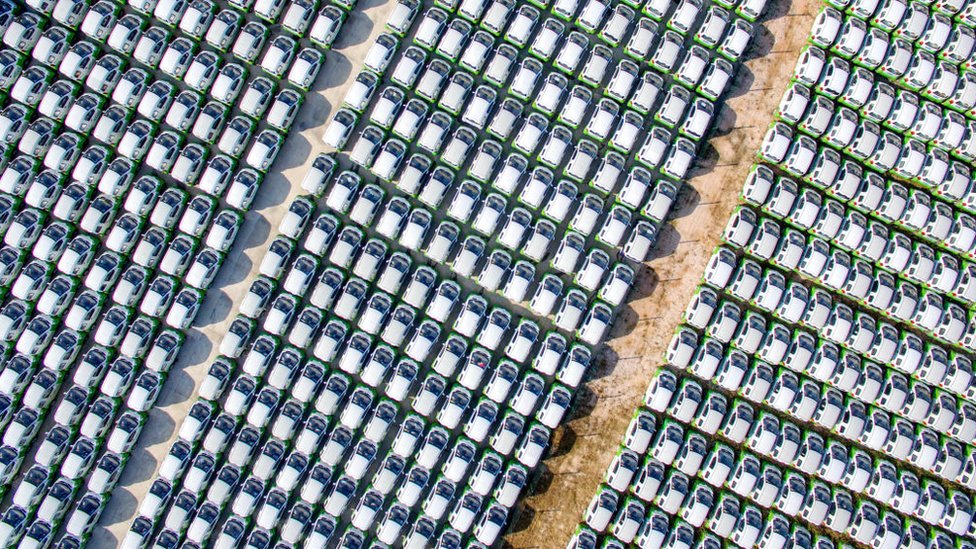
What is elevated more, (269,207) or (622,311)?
(622,311)

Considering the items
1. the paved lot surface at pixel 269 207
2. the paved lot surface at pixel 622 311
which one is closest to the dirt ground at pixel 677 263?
the paved lot surface at pixel 622 311

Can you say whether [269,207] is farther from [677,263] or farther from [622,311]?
[677,263]

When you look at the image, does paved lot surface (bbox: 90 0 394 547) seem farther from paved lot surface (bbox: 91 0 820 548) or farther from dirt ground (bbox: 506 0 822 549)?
dirt ground (bbox: 506 0 822 549)

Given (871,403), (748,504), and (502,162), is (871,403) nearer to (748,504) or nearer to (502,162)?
(748,504)

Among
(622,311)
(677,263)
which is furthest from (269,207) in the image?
(677,263)

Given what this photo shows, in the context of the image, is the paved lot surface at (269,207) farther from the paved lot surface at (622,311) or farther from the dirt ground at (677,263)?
the dirt ground at (677,263)

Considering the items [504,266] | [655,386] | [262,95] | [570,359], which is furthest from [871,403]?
[262,95]
